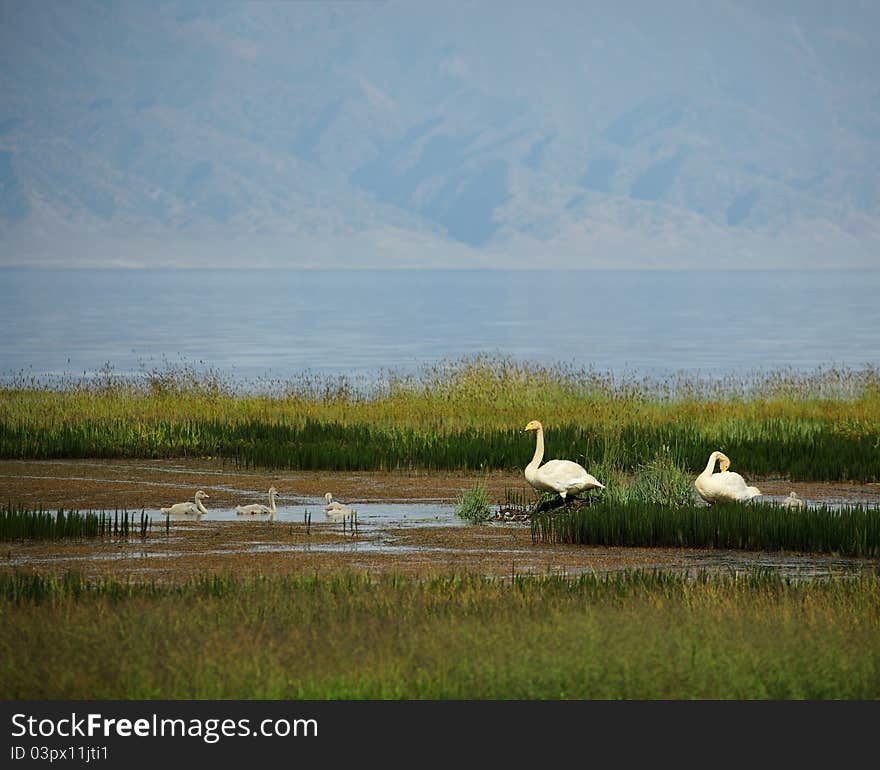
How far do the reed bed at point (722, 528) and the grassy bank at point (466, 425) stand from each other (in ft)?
13.6

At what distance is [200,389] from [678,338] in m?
63.1

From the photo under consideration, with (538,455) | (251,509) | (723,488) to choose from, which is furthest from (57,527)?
(723,488)

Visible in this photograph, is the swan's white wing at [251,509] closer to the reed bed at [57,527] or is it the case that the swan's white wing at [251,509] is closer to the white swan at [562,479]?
the reed bed at [57,527]

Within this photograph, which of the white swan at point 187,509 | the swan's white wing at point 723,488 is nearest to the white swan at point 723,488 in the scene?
the swan's white wing at point 723,488

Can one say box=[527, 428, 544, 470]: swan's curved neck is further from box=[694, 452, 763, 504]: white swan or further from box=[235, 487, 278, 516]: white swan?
box=[235, 487, 278, 516]: white swan

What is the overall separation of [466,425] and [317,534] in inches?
471

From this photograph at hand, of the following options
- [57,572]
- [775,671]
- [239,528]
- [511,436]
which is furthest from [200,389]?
[775,671]

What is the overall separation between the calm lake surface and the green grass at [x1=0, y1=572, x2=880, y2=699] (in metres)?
43.9

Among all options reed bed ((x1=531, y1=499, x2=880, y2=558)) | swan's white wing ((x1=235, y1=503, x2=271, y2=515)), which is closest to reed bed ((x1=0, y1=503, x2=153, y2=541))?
swan's white wing ((x1=235, y1=503, x2=271, y2=515))

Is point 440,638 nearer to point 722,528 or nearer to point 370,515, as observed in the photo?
point 722,528

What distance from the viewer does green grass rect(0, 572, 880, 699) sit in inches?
455

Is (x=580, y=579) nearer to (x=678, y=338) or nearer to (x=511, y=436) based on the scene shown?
(x=511, y=436)

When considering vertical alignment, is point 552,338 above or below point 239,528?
above

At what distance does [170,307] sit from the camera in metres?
147
